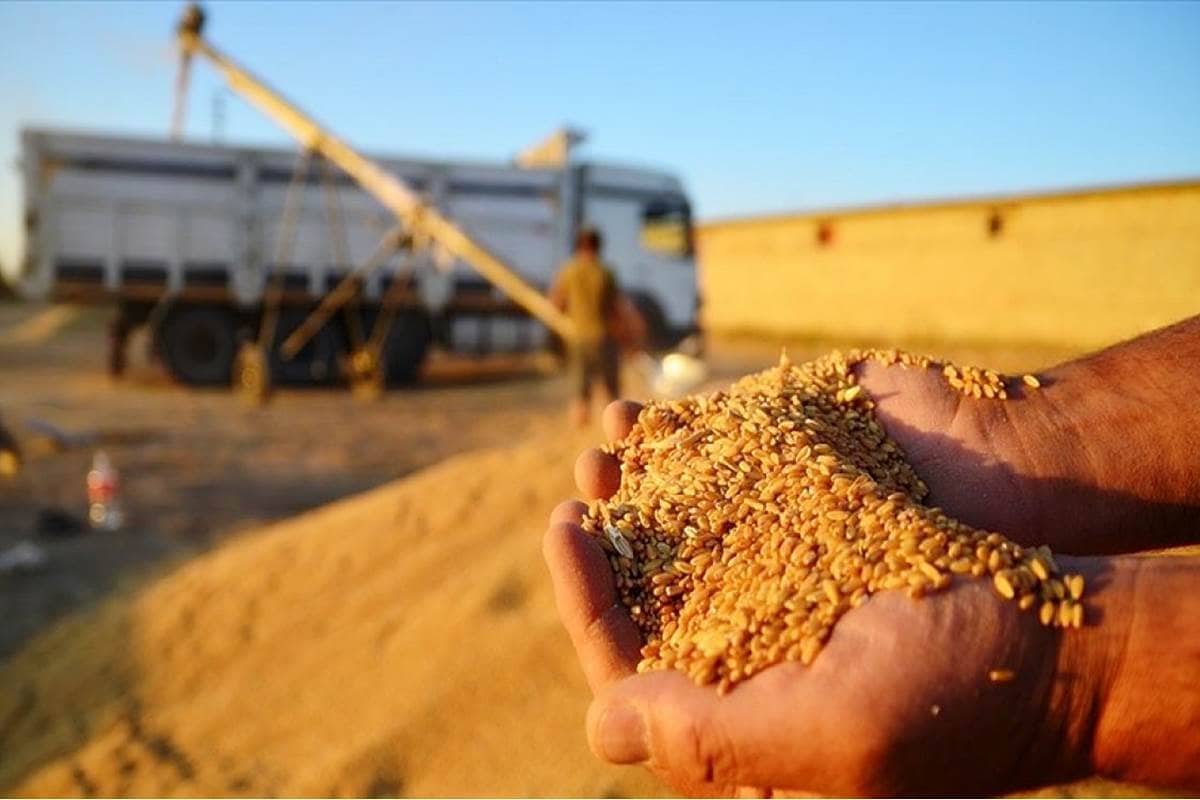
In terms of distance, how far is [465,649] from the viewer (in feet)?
12.3

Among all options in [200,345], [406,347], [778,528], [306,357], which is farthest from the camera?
[406,347]

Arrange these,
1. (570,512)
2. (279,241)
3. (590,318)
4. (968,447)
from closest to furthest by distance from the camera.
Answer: (570,512)
(968,447)
(590,318)
(279,241)

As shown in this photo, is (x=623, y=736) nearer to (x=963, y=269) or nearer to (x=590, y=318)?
(x=590, y=318)

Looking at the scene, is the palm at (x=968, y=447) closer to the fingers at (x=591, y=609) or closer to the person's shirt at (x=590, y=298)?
the fingers at (x=591, y=609)

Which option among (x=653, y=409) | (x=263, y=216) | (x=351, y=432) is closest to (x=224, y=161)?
(x=263, y=216)

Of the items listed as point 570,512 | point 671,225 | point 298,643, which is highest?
point 671,225

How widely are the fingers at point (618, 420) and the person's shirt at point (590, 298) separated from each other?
6.31 m

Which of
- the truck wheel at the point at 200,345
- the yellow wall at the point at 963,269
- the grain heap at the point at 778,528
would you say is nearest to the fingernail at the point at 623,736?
the grain heap at the point at 778,528

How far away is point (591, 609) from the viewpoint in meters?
1.90

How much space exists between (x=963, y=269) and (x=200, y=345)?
1545 cm

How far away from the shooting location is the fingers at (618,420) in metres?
2.47

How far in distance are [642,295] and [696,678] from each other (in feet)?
51.1

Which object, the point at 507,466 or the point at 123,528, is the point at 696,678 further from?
the point at 123,528

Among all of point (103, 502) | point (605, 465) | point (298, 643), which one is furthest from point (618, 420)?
point (103, 502)
